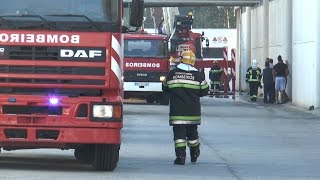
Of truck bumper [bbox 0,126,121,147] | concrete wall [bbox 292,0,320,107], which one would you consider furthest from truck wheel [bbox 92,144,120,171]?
concrete wall [bbox 292,0,320,107]

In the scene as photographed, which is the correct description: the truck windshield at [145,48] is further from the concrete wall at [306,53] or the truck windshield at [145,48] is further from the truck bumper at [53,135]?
the truck bumper at [53,135]

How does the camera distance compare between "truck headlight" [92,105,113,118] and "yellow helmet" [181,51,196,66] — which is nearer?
"truck headlight" [92,105,113,118]

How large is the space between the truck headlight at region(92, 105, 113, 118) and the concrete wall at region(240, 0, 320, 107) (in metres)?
20.1

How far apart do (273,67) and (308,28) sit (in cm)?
402

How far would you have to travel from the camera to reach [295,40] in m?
35.9

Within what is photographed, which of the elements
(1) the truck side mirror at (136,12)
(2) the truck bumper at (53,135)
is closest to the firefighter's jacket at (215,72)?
(1) the truck side mirror at (136,12)

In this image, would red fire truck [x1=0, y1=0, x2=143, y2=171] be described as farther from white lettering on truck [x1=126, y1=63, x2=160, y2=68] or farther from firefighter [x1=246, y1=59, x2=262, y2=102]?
firefighter [x1=246, y1=59, x2=262, y2=102]

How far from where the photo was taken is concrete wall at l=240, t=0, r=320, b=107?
31.8 m

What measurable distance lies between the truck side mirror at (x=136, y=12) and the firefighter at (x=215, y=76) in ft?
107

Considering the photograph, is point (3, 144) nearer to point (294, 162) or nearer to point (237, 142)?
point (294, 162)

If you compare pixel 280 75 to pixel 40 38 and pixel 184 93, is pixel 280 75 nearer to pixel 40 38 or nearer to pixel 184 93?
pixel 184 93

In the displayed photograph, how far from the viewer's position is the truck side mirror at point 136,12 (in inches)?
495

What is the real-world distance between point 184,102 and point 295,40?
887 inches

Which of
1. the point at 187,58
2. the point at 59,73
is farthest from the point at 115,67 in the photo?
the point at 187,58
